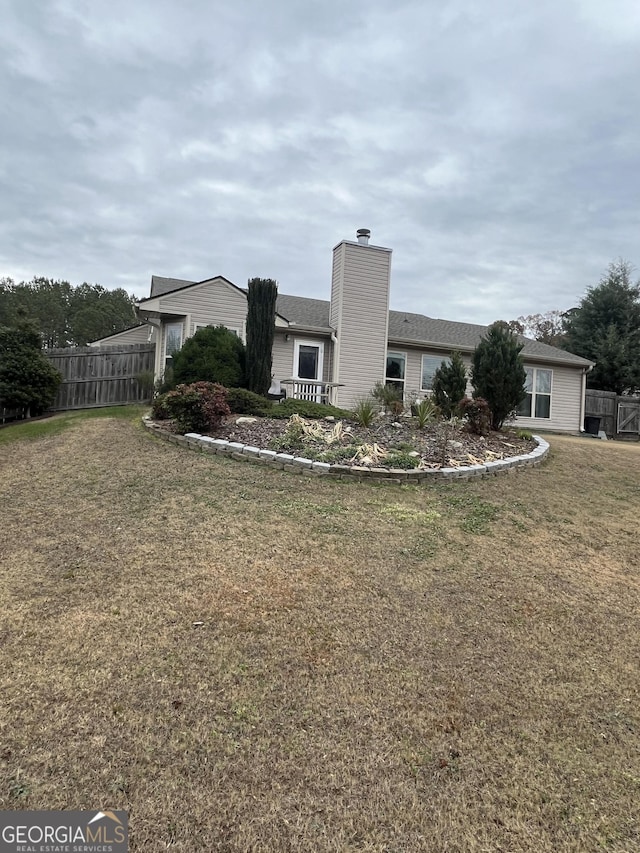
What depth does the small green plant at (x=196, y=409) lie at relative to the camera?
25.7 feet

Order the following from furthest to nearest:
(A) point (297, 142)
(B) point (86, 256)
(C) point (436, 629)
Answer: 1. (B) point (86, 256)
2. (A) point (297, 142)
3. (C) point (436, 629)

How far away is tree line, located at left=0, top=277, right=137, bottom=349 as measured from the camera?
38.8m

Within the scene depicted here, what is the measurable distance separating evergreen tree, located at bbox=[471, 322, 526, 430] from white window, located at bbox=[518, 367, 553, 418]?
714cm

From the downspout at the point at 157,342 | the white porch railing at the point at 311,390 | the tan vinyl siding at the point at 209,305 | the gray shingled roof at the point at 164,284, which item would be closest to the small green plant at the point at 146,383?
the downspout at the point at 157,342

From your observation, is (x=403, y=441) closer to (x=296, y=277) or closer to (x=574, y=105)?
(x=574, y=105)

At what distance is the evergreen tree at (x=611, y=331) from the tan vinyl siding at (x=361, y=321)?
41.9 ft

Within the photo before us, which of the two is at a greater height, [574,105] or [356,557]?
[574,105]

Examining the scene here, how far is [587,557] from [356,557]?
7.56ft

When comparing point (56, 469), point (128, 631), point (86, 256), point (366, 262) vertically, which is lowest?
point (128, 631)

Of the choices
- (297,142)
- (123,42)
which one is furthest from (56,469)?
(297,142)

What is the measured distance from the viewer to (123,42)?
28.2 ft

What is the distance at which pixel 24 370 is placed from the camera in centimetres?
1071

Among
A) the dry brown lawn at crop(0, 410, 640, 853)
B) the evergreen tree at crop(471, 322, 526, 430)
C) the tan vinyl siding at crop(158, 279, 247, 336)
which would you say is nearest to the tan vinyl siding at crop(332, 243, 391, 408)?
the tan vinyl siding at crop(158, 279, 247, 336)

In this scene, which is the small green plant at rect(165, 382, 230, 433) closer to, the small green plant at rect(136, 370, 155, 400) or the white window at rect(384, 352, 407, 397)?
the small green plant at rect(136, 370, 155, 400)
